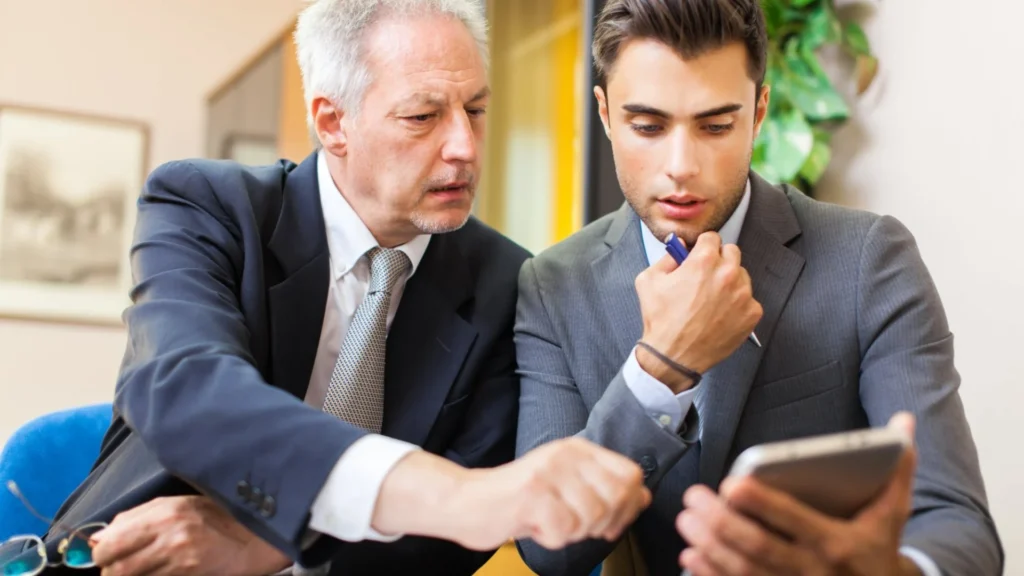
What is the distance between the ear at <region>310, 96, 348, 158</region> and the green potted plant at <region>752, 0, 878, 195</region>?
41.4 inches

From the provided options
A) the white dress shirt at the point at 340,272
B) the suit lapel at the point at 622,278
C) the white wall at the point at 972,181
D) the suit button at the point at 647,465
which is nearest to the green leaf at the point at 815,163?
the white wall at the point at 972,181

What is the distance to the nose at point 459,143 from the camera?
1.55 m

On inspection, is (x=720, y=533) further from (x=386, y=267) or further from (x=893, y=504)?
(x=386, y=267)

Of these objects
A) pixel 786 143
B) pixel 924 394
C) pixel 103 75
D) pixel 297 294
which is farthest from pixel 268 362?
pixel 103 75

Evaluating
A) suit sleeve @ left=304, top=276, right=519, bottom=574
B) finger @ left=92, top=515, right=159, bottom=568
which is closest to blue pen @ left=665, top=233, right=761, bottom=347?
→ suit sleeve @ left=304, top=276, right=519, bottom=574

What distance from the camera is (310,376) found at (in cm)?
154

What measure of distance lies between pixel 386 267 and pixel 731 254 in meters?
0.56

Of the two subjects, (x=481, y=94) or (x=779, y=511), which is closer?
(x=779, y=511)

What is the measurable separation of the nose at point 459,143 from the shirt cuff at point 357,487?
0.62m

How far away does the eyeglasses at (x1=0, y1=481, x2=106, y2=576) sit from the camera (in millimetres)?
1227

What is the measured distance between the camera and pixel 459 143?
1.56 metres

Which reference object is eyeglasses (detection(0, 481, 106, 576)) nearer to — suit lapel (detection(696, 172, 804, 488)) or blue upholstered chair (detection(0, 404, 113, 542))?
blue upholstered chair (detection(0, 404, 113, 542))

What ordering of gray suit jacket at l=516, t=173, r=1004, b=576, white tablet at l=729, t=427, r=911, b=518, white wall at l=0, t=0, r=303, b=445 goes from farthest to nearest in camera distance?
white wall at l=0, t=0, r=303, b=445 → gray suit jacket at l=516, t=173, r=1004, b=576 → white tablet at l=729, t=427, r=911, b=518

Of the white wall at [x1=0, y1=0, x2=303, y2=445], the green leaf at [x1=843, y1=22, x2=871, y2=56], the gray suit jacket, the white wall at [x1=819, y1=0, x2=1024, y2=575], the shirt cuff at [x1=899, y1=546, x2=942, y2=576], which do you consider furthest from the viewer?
the white wall at [x1=0, y1=0, x2=303, y2=445]
